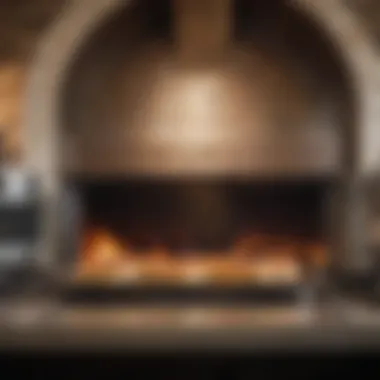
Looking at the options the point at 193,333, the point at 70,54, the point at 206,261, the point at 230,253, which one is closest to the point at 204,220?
the point at 230,253

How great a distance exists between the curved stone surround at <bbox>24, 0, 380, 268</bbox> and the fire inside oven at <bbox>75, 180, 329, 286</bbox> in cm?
21

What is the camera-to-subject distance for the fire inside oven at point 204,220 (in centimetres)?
210

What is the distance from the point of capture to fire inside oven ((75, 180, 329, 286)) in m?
2.10

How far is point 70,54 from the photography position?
1898mm

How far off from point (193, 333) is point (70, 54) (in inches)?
31.4

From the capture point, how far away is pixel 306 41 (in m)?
2.00

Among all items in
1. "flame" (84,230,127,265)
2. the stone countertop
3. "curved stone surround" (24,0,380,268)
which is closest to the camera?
the stone countertop

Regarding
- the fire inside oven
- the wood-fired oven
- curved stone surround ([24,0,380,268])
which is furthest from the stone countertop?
the fire inside oven

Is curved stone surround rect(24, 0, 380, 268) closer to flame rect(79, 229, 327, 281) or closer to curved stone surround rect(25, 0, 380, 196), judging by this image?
curved stone surround rect(25, 0, 380, 196)

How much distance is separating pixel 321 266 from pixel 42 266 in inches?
24.8

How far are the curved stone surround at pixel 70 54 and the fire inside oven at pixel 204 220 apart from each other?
0.21m

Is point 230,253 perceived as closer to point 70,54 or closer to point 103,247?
point 103,247

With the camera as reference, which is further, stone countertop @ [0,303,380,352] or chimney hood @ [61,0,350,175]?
chimney hood @ [61,0,350,175]

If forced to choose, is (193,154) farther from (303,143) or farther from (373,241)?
(373,241)
